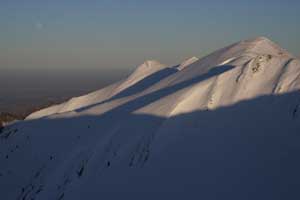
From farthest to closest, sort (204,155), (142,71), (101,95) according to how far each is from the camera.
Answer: (142,71) → (101,95) → (204,155)

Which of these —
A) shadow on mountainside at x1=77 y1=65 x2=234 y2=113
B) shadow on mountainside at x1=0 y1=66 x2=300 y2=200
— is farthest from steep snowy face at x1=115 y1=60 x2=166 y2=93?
shadow on mountainside at x1=0 y1=66 x2=300 y2=200

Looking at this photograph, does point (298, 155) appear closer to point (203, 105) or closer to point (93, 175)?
point (203, 105)

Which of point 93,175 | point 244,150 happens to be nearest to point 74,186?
point 93,175

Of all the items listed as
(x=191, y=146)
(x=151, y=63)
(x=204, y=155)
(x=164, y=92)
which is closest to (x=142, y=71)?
(x=151, y=63)

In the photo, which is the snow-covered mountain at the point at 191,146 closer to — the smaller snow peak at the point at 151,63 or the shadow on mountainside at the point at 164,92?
the shadow on mountainside at the point at 164,92

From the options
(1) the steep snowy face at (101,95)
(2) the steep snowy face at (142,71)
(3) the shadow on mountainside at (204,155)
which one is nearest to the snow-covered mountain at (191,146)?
(3) the shadow on mountainside at (204,155)

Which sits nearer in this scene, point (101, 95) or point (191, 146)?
point (191, 146)

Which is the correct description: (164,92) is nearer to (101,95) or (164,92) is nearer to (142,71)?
(101,95)
